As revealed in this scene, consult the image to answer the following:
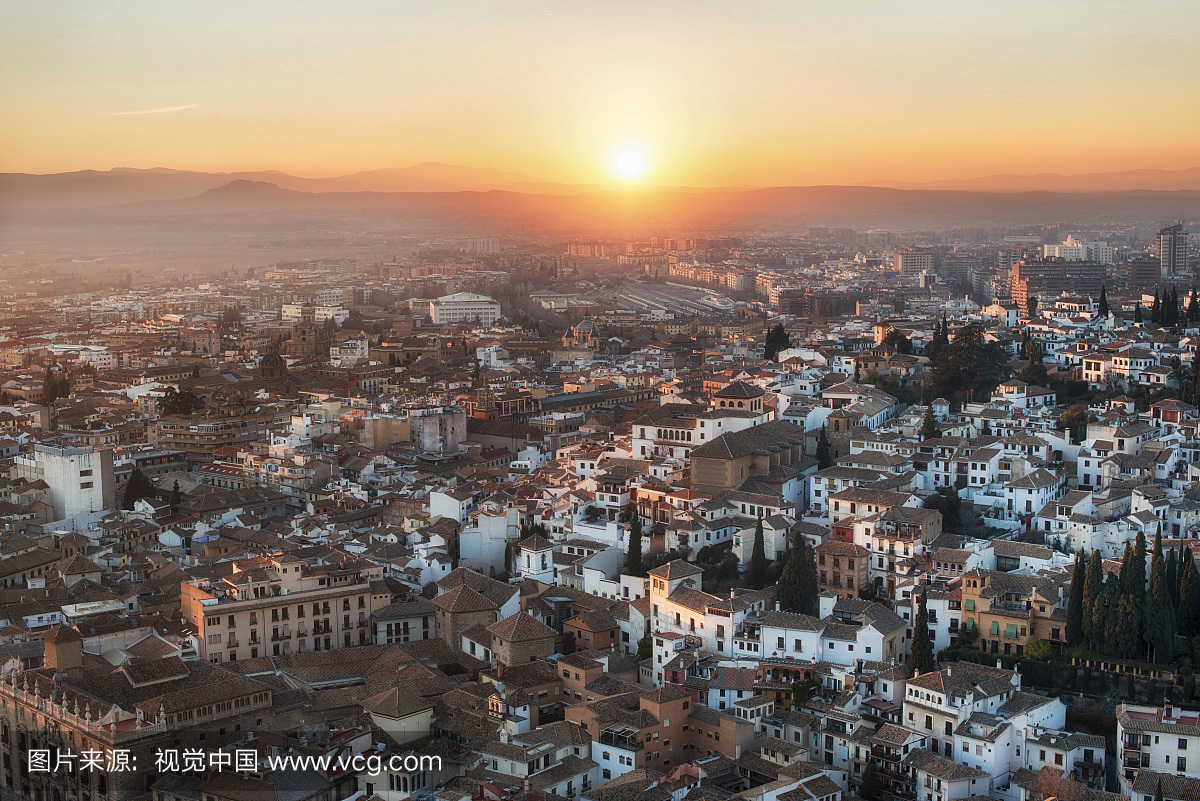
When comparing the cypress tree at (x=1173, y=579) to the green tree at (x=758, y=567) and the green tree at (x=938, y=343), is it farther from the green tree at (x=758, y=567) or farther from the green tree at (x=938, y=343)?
the green tree at (x=938, y=343)

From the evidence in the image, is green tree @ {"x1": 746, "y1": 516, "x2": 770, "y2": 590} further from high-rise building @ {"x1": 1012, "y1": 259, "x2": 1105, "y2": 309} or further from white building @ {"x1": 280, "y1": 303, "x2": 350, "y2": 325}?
white building @ {"x1": 280, "y1": 303, "x2": 350, "y2": 325}

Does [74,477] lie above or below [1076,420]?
below

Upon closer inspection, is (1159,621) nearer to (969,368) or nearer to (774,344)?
(969,368)

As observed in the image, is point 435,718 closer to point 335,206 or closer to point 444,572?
point 444,572

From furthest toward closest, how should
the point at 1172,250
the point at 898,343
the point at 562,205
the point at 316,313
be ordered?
the point at 562,205 → the point at 1172,250 → the point at 316,313 → the point at 898,343

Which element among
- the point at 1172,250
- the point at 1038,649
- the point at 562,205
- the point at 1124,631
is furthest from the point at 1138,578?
the point at 562,205

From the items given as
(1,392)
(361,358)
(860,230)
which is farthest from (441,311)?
(860,230)

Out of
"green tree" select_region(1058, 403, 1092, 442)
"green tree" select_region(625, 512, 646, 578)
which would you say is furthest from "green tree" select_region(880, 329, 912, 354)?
"green tree" select_region(625, 512, 646, 578)
